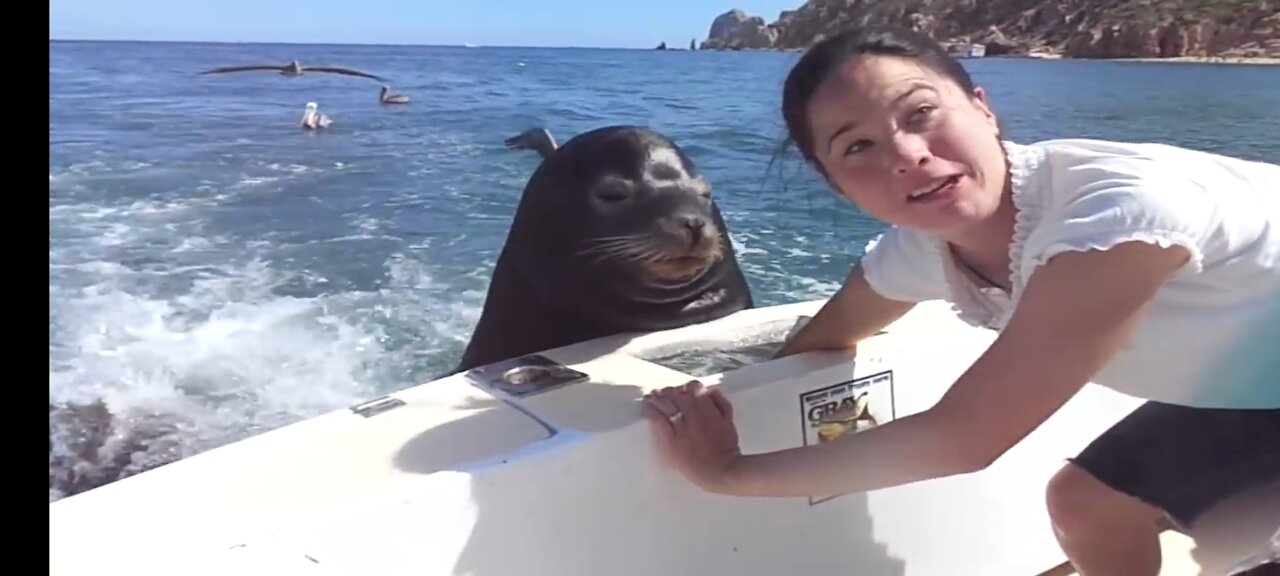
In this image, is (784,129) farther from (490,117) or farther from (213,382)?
(490,117)

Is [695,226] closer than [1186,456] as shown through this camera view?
No

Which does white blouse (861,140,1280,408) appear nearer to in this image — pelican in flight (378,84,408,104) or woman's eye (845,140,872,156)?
woman's eye (845,140,872,156)

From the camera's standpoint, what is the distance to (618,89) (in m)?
20.3

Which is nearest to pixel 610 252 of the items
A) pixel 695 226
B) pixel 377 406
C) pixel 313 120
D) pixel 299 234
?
pixel 695 226

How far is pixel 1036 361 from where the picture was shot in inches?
48.4

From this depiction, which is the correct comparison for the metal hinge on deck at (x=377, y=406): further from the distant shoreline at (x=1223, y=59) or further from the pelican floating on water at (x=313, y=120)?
the distant shoreline at (x=1223, y=59)

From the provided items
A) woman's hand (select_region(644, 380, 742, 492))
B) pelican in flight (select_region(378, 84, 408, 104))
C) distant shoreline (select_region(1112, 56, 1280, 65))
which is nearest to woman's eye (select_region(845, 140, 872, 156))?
woman's hand (select_region(644, 380, 742, 492))

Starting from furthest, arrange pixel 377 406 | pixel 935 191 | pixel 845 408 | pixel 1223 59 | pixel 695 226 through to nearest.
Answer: pixel 1223 59 → pixel 695 226 → pixel 845 408 → pixel 377 406 → pixel 935 191

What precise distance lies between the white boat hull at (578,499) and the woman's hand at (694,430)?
0.11ft

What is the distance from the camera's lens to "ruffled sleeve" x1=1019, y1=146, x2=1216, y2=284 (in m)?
1.22

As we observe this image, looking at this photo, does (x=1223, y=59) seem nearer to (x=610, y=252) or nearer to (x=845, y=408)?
(x=610, y=252)

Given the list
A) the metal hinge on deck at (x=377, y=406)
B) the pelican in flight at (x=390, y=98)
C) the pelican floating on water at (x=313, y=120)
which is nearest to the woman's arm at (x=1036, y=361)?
the metal hinge on deck at (x=377, y=406)

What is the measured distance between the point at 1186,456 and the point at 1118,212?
0.43m
